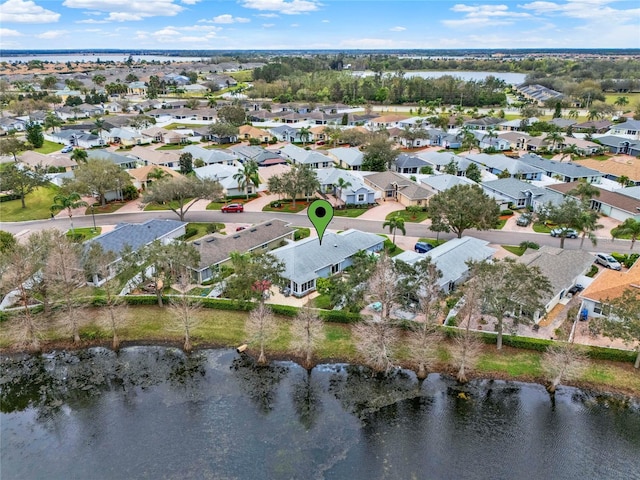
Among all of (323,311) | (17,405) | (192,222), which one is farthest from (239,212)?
(17,405)

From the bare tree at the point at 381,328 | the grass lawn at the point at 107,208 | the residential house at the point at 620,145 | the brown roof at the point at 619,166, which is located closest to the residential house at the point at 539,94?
the residential house at the point at 620,145

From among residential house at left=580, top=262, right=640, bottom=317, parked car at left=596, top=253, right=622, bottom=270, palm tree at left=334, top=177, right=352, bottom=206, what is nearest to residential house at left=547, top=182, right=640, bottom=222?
parked car at left=596, top=253, right=622, bottom=270

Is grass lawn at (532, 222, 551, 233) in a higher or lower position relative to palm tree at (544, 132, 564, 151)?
lower

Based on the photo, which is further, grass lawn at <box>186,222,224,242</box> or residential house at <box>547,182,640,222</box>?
residential house at <box>547,182,640,222</box>

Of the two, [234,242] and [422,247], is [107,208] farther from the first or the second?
[422,247]

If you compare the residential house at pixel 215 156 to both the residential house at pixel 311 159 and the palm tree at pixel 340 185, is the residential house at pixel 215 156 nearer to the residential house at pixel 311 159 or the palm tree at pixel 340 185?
the residential house at pixel 311 159

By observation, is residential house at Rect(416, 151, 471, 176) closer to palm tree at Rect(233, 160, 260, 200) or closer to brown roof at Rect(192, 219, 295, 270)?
palm tree at Rect(233, 160, 260, 200)
